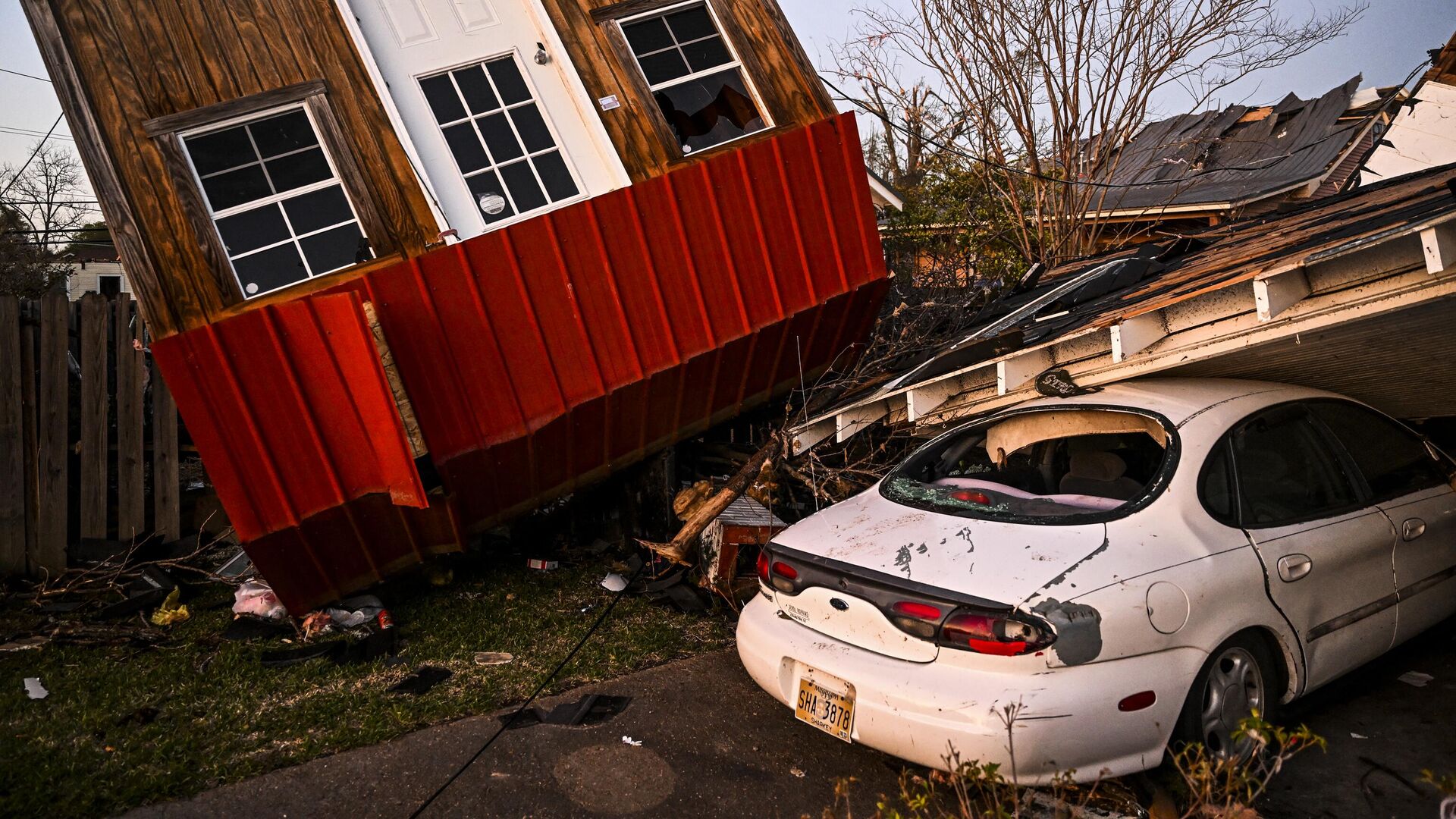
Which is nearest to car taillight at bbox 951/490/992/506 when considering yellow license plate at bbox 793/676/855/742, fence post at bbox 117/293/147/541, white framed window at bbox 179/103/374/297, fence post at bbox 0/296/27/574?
yellow license plate at bbox 793/676/855/742

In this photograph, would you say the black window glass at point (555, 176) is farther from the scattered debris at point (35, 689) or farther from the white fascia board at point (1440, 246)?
the white fascia board at point (1440, 246)

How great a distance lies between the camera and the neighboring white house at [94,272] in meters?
36.3

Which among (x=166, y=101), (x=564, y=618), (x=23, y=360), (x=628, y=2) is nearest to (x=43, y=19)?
(x=166, y=101)

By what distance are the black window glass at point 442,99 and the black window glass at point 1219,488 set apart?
5.46 metres

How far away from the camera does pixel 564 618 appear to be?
19.4 feet

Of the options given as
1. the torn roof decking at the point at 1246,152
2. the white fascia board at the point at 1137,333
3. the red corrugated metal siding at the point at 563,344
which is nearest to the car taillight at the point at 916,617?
the white fascia board at the point at 1137,333

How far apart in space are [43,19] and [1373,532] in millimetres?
7736

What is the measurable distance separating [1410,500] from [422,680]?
4923 millimetres

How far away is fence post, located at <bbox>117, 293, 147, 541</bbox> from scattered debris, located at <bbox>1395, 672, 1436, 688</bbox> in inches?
321

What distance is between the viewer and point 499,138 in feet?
22.0

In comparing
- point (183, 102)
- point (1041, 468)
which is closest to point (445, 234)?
point (183, 102)

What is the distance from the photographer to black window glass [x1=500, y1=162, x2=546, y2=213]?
658cm

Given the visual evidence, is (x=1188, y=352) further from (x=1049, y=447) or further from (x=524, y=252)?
(x=524, y=252)

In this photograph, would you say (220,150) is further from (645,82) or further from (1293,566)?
(1293,566)
